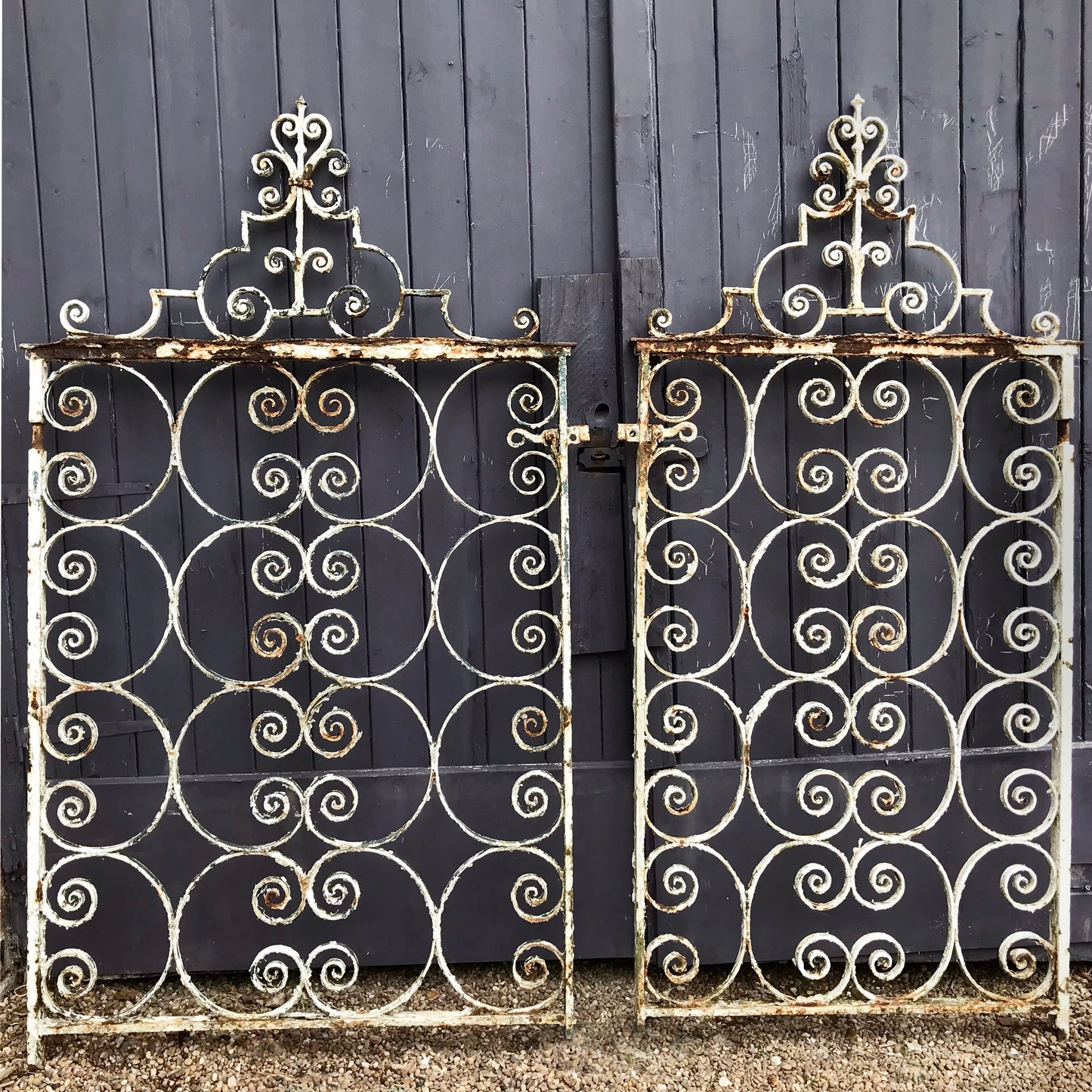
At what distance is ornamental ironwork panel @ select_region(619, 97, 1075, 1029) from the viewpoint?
2.08 m

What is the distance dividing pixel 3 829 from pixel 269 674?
767 mm

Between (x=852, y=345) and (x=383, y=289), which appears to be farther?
(x=383, y=289)

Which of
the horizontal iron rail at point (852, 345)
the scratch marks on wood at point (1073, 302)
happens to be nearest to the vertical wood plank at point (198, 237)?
the horizontal iron rail at point (852, 345)

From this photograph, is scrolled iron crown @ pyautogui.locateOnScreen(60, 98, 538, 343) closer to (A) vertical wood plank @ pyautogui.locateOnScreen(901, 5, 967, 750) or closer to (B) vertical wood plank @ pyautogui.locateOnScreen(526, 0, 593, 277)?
(B) vertical wood plank @ pyautogui.locateOnScreen(526, 0, 593, 277)

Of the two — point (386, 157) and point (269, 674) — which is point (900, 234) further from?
point (269, 674)

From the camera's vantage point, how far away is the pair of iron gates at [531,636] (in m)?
2.07

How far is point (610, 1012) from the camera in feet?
6.93

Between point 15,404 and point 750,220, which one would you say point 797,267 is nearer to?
point 750,220

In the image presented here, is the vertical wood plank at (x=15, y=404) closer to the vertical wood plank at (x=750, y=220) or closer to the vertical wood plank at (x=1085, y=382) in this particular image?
the vertical wood plank at (x=750, y=220)

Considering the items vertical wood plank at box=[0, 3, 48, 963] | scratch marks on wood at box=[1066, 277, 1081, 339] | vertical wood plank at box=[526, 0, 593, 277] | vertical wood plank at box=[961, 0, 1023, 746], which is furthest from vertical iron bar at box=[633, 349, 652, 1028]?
vertical wood plank at box=[0, 3, 48, 963]

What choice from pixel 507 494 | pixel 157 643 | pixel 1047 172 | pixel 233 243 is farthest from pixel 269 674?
pixel 1047 172

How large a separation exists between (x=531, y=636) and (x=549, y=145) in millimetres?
1200

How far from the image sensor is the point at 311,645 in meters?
2.17

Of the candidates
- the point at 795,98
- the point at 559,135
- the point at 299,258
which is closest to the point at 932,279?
the point at 795,98
